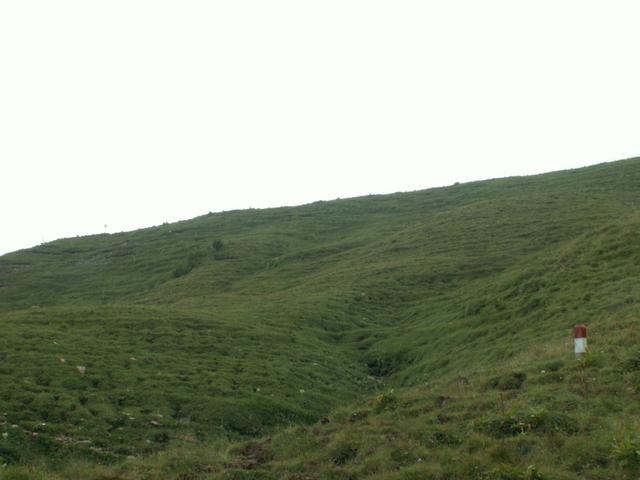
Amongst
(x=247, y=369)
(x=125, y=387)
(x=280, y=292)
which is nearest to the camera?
(x=125, y=387)

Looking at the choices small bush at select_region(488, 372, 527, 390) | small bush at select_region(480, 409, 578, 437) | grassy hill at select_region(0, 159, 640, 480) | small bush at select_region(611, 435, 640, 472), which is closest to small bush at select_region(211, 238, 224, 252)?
grassy hill at select_region(0, 159, 640, 480)

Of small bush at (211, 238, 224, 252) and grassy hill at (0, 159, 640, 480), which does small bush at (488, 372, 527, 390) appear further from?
small bush at (211, 238, 224, 252)

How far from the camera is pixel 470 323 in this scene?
32000 mm

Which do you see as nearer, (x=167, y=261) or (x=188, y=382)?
(x=188, y=382)

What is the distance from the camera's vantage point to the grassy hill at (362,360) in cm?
1428

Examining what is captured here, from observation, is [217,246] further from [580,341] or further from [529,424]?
[529,424]

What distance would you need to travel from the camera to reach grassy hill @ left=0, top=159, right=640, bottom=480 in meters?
14.3

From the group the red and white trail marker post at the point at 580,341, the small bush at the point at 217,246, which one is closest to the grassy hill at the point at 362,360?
the red and white trail marker post at the point at 580,341

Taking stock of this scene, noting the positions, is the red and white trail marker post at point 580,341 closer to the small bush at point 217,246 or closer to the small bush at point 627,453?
the small bush at point 627,453

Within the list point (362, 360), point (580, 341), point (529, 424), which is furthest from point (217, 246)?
point (529, 424)

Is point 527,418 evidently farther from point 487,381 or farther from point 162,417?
point 162,417

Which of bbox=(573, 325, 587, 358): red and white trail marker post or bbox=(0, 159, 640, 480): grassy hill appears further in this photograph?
bbox=(573, 325, 587, 358): red and white trail marker post

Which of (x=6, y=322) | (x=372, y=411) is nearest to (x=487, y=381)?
(x=372, y=411)

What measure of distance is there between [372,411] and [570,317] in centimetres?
1012
